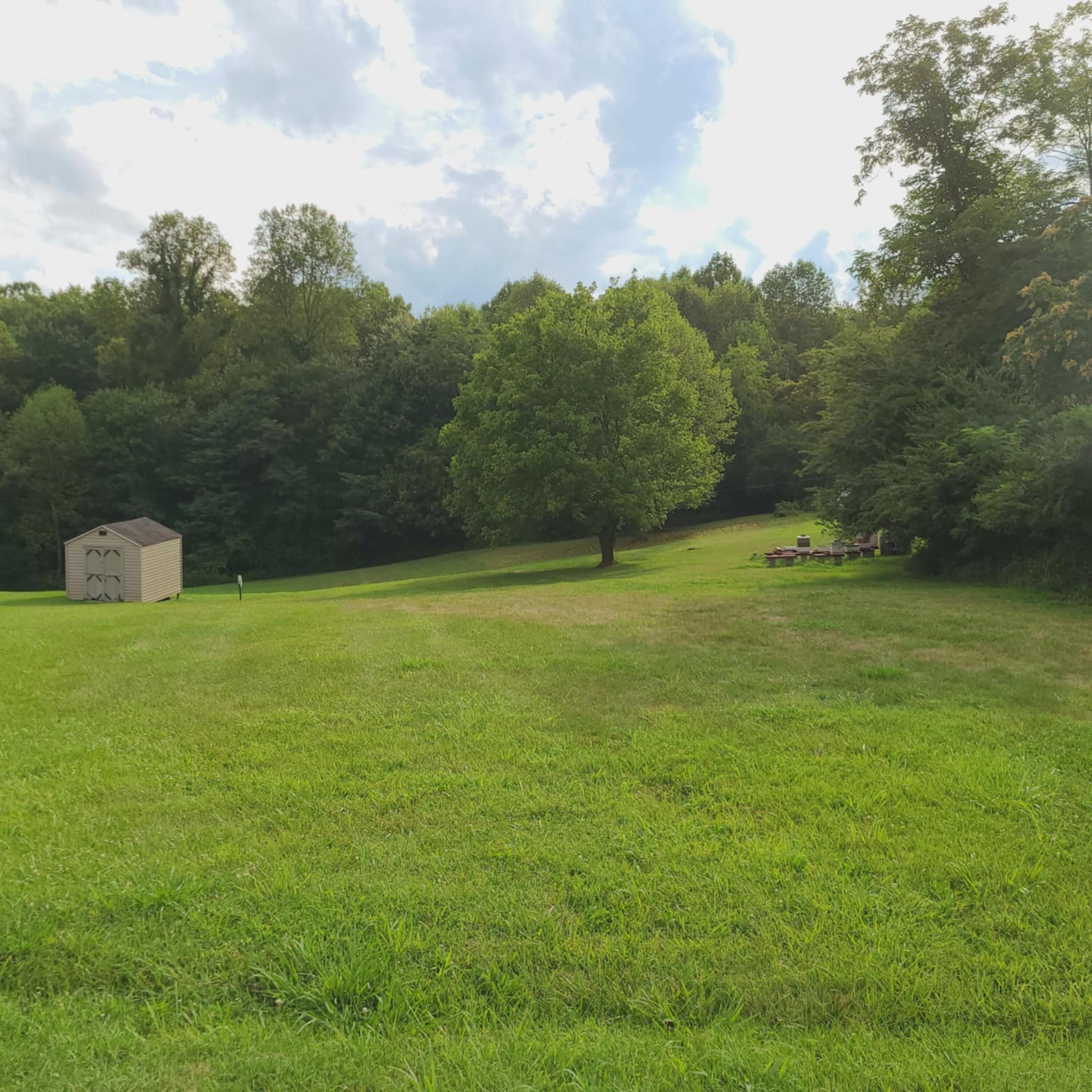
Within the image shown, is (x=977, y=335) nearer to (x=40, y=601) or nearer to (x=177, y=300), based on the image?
(x=40, y=601)

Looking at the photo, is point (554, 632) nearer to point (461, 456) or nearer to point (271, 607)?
point (271, 607)

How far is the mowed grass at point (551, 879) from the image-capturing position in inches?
102

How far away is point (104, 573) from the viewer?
77.5 feet

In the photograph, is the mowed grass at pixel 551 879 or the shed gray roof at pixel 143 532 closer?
the mowed grass at pixel 551 879

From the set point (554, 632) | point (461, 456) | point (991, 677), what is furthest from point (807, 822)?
point (461, 456)

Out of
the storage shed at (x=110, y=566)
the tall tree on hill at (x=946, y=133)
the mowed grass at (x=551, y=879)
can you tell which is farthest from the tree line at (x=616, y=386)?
the storage shed at (x=110, y=566)

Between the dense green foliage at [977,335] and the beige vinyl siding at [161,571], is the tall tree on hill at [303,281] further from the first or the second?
the dense green foliage at [977,335]

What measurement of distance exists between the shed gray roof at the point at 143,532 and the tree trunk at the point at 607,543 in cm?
1530

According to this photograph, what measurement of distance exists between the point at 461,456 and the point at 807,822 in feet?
90.2

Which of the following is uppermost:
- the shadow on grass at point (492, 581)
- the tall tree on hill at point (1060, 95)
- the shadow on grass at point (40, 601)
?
the tall tree on hill at point (1060, 95)

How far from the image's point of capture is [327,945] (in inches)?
121

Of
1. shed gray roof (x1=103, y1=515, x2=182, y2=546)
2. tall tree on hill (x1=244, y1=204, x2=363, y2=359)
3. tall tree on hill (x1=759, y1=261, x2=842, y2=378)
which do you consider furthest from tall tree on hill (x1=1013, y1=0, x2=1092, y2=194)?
tall tree on hill (x1=244, y1=204, x2=363, y2=359)

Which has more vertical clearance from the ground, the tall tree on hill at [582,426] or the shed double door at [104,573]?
the tall tree on hill at [582,426]

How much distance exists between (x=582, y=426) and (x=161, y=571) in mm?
15013
